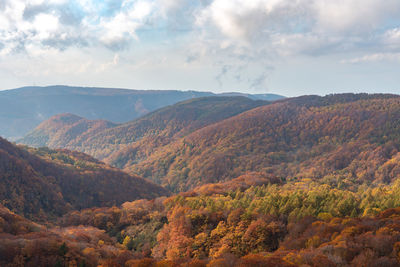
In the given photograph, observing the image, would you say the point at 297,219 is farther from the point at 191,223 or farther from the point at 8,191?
the point at 8,191

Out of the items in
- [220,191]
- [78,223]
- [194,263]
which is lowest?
[78,223]

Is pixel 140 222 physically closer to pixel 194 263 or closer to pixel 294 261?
pixel 194 263

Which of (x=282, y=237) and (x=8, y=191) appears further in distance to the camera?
(x=8, y=191)

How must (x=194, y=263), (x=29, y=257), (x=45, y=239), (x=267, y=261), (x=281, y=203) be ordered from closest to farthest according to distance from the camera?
(x=267, y=261) → (x=194, y=263) → (x=29, y=257) → (x=45, y=239) → (x=281, y=203)

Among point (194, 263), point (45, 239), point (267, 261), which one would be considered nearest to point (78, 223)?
point (45, 239)

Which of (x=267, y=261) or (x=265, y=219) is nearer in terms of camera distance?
(x=267, y=261)

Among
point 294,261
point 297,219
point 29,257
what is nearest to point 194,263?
point 294,261

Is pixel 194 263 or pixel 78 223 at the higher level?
pixel 194 263

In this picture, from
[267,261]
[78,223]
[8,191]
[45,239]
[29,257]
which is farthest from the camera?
[8,191]

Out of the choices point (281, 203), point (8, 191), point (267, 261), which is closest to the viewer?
point (267, 261)
